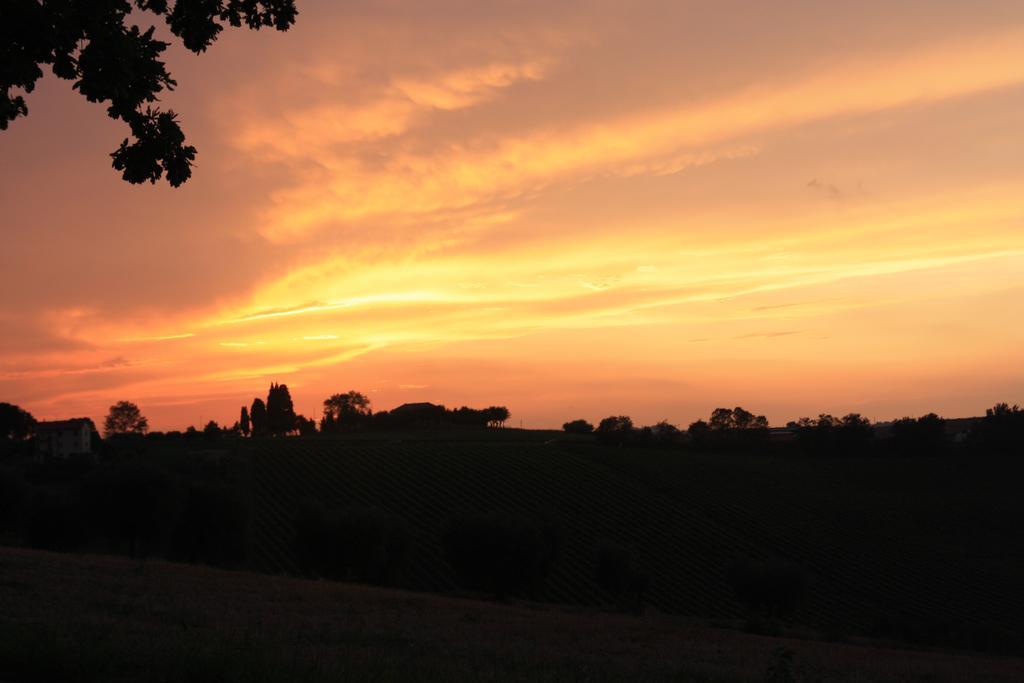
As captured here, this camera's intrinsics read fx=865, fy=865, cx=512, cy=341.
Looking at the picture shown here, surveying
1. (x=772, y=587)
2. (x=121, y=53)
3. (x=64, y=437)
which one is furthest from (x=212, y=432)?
(x=121, y=53)

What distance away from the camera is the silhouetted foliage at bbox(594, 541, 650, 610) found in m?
77.3

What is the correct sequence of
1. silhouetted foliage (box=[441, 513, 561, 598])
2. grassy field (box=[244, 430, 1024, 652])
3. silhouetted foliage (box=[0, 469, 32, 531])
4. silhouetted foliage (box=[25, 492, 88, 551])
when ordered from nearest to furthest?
silhouetted foliage (box=[441, 513, 561, 598])
silhouetted foliage (box=[25, 492, 88, 551])
grassy field (box=[244, 430, 1024, 652])
silhouetted foliage (box=[0, 469, 32, 531])

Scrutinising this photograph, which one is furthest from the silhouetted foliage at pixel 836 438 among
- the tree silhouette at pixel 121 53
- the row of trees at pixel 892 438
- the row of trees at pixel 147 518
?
the tree silhouette at pixel 121 53

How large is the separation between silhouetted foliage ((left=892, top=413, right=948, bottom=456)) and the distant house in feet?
477

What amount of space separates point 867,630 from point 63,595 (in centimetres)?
6620

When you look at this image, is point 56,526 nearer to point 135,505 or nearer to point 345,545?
point 135,505

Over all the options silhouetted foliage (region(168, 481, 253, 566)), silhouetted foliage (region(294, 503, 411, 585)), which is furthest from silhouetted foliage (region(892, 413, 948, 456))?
silhouetted foliage (region(168, 481, 253, 566))

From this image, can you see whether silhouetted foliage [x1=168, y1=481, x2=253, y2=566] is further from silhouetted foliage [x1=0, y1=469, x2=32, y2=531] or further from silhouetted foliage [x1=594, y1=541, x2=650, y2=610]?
silhouetted foliage [x1=594, y1=541, x2=650, y2=610]

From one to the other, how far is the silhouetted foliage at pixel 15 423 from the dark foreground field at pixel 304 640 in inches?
6064

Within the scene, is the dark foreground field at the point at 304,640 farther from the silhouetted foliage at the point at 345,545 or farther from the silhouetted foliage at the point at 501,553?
the silhouetted foliage at the point at 345,545

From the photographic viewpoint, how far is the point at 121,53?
11102 millimetres

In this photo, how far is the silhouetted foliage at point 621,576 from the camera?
77312mm

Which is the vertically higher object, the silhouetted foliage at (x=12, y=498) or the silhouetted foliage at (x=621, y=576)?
the silhouetted foliage at (x=12, y=498)

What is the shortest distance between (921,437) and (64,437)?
15384cm
